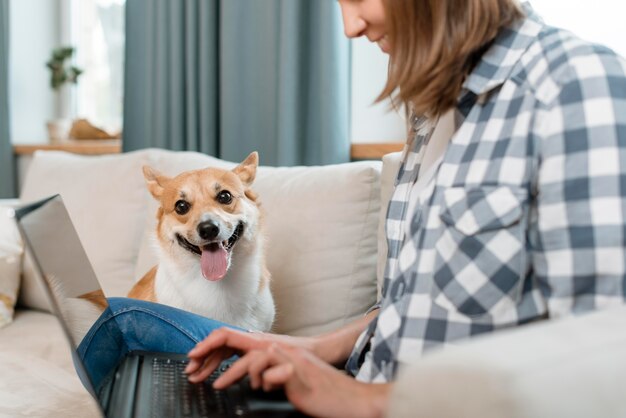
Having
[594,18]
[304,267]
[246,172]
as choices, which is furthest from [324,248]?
[594,18]

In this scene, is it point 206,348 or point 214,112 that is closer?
point 206,348

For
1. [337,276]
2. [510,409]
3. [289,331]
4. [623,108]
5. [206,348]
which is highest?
[623,108]

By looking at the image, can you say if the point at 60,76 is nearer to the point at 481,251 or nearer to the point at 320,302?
the point at 320,302

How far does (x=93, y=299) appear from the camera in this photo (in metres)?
1.08

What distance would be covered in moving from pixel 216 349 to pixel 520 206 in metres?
0.40

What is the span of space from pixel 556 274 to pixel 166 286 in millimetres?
886

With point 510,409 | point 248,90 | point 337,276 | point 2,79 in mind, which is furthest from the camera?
point 2,79

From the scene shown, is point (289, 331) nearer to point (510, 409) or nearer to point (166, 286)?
point (166, 286)

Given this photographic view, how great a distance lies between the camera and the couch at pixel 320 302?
1.81ft

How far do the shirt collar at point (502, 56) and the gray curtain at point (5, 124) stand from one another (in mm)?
3114

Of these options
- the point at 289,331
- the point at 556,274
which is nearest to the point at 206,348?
the point at 556,274

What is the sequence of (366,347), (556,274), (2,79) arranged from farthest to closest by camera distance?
(2,79), (366,347), (556,274)

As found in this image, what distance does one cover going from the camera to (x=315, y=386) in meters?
0.77

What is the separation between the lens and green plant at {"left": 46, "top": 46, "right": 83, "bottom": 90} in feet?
11.6
